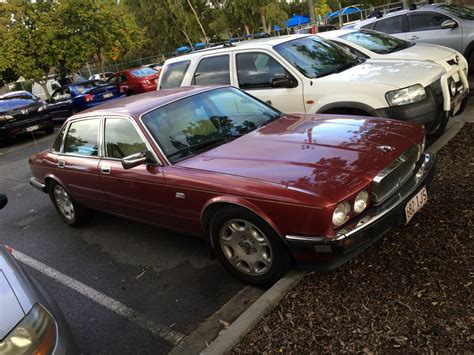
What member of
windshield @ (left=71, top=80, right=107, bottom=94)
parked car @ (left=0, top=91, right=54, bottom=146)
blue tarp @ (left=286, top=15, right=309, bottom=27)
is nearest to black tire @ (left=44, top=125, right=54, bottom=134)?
parked car @ (left=0, top=91, right=54, bottom=146)

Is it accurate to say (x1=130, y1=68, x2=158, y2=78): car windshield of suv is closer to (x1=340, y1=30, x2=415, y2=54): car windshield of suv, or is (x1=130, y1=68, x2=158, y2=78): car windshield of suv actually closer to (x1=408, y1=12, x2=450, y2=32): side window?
(x1=408, y1=12, x2=450, y2=32): side window

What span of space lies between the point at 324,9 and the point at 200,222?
55.9m

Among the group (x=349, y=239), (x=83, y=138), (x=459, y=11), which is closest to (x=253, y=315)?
(x=349, y=239)

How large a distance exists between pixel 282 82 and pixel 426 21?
19.4 ft

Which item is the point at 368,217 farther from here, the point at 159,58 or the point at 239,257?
the point at 159,58

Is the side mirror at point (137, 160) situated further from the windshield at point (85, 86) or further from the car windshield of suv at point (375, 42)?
the windshield at point (85, 86)

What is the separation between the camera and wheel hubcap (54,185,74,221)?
5.70m

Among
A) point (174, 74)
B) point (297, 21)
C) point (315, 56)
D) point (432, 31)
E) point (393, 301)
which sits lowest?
point (297, 21)

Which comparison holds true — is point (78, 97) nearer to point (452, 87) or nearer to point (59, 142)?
point (59, 142)

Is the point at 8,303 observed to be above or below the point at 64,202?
above

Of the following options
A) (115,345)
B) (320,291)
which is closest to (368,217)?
(320,291)

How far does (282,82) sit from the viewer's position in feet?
18.9

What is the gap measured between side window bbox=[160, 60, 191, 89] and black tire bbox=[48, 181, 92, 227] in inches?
94.6

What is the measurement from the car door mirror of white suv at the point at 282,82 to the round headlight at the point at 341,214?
3.02m
